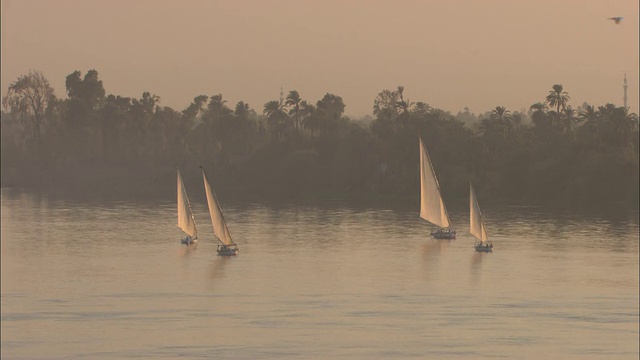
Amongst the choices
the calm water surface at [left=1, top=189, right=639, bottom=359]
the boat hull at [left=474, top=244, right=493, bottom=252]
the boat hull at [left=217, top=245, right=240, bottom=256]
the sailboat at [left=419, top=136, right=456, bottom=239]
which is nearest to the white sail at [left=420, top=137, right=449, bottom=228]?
the sailboat at [left=419, top=136, right=456, bottom=239]

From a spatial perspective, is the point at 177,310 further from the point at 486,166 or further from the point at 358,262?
the point at 486,166

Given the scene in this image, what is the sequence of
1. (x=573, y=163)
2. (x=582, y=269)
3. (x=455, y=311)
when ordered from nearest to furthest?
(x=455, y=311) → (x=582, y=269) → (x=573, y=163)

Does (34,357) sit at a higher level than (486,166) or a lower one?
lower

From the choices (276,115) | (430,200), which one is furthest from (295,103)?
(430,200)

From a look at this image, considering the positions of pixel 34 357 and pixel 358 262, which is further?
pixel 358 262

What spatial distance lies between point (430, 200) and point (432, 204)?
0.40 meters

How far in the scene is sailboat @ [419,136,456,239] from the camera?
105 m

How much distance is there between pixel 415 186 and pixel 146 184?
47.7 metres

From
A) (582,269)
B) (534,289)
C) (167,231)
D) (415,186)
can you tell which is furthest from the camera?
(415,186)

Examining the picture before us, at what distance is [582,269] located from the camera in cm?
8150

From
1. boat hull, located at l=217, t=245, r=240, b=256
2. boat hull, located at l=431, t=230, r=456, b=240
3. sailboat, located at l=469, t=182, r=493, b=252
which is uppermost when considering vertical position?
sailboat, located at l=469, t=182, r=493, b=252

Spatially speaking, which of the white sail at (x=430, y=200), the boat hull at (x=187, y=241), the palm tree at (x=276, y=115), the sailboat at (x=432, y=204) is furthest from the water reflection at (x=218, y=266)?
the palm tree at (x=276, y=115)

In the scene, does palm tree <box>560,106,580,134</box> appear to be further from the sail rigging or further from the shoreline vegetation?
the sail rigging

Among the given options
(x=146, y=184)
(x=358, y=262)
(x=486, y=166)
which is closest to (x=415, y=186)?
(x=486, y=166)
